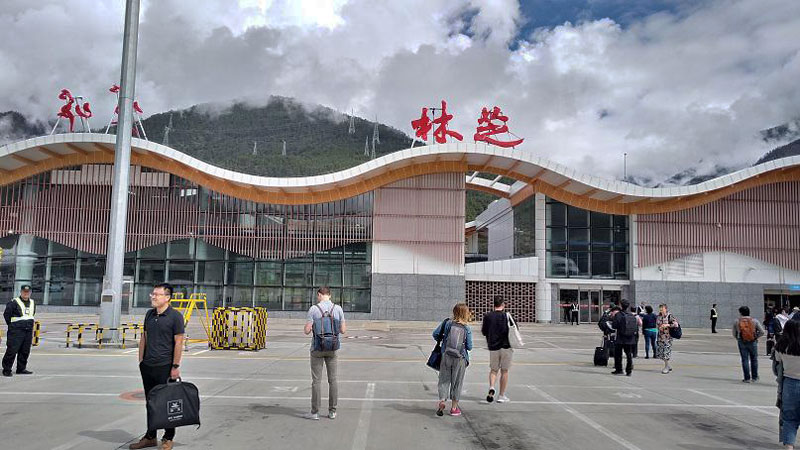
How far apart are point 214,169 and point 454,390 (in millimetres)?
26958

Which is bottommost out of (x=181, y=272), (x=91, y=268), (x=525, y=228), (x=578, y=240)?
(x=181, y=272)

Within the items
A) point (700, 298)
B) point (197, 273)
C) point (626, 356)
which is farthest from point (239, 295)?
point (700, 298)

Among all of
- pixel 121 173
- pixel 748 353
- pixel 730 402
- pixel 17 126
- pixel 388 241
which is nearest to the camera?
pixel 730 402

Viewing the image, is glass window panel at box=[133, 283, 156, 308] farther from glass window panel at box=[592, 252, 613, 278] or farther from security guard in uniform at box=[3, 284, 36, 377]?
glass window panel at box=[592, 252, 613, 278]

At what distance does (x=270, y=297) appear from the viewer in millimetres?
33969

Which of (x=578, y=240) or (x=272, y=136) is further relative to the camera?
(x=272, y=136)

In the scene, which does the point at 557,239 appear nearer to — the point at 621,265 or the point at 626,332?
the point at 621,265

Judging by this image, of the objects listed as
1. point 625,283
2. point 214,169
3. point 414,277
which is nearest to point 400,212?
point 414,277

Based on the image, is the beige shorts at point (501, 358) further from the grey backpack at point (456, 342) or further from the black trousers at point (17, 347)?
the black trousers at point (17, 347)

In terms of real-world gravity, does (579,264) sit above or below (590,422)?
above

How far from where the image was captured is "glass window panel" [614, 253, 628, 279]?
34.2 meters

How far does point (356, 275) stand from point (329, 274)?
159 cm

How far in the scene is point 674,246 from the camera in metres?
33.8

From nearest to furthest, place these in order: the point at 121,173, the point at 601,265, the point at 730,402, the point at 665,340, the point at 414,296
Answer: the point at 730,402 → the point at 665,340 → the point at 121,173 → the point at 414,296 → the point at 601,265
